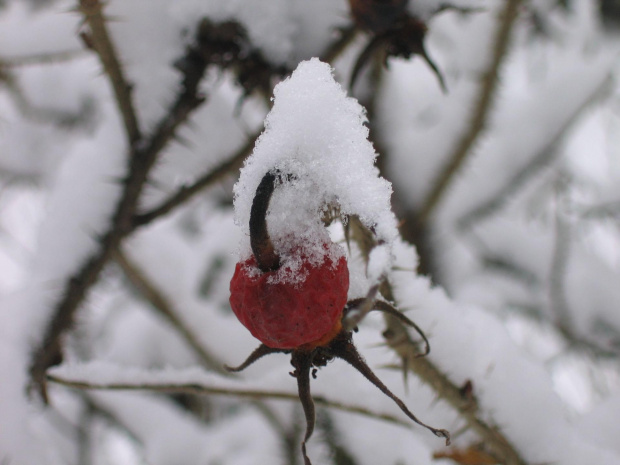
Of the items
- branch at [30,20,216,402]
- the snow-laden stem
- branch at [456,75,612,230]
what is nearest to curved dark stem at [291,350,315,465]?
the snow-laden stem

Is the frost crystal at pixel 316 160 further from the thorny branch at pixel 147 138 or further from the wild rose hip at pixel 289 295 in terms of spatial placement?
the thorny branch at pixel 147 138

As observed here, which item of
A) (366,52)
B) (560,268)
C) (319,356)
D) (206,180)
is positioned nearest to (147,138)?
(206,180)

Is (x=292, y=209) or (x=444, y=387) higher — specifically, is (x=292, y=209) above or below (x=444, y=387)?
above

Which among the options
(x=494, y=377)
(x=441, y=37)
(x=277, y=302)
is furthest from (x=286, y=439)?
(x=441, y=37)

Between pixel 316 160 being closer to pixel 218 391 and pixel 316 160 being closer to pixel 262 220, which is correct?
pixel 262 220

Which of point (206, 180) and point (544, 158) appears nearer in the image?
point (206, 180)

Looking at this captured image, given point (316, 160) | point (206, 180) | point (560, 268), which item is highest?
point (316, 160)

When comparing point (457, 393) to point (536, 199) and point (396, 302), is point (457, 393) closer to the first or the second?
point (396, 302)
